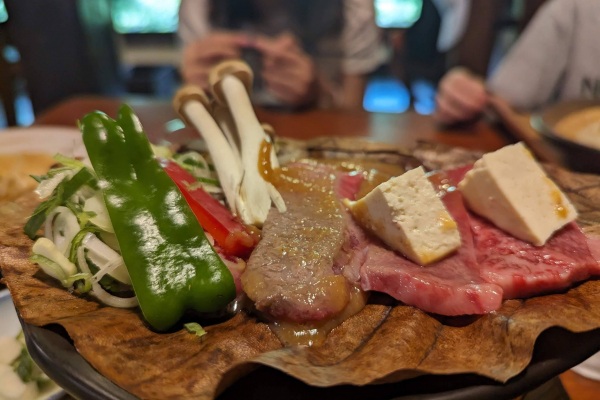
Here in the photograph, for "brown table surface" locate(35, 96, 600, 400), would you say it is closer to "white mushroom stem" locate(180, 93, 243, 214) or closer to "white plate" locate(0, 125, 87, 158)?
"white plate" locate(0, 125, 87, 158)

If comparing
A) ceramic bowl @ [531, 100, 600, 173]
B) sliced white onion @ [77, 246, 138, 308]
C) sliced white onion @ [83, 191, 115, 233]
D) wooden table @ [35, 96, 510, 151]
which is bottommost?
wooden table @ [35, 96, 510, 151]

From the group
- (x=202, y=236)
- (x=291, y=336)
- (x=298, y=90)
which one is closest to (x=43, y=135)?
(x=298, y=90)

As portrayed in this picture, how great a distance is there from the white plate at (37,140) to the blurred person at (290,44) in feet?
3.07

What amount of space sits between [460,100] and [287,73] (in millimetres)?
1149

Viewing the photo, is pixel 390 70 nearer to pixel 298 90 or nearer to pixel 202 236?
pixel 298 90

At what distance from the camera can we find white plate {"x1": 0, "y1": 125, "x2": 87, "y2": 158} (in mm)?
2477

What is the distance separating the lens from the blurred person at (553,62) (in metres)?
3.40

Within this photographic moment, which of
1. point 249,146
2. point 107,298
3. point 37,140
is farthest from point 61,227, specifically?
point 37,140

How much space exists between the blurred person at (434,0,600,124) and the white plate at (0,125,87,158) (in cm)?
219

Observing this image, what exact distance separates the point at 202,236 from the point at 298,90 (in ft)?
7.99

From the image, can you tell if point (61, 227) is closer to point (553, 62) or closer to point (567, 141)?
point (567, 141)

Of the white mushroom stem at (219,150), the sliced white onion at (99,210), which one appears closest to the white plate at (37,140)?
the white mushroom stem at (219,150)

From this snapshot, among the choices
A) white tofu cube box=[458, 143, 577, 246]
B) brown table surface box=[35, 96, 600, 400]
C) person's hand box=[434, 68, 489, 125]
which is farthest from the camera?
person's hand box=[434, 68, 489, 125]

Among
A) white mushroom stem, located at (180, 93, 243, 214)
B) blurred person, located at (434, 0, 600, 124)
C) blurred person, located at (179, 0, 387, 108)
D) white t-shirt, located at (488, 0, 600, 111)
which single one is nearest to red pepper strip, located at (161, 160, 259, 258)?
white mushroom stem, located at (180, 93, 243, 214)
